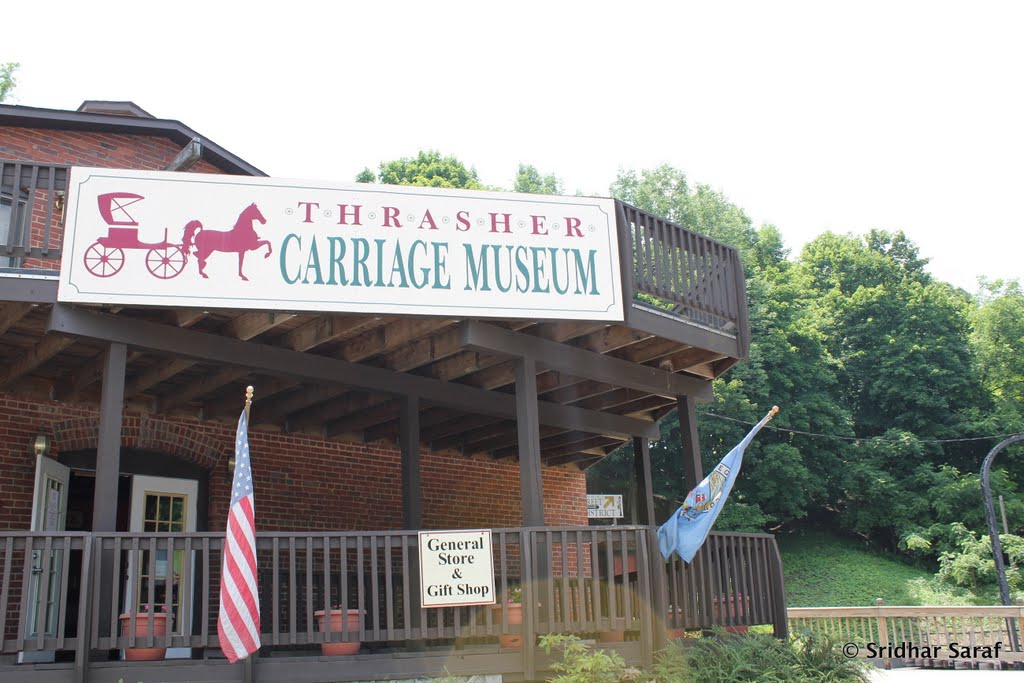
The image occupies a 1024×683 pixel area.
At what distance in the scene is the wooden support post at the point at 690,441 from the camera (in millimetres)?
9578

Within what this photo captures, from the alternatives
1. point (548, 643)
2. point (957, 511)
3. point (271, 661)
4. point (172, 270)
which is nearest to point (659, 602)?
point (548, 643)

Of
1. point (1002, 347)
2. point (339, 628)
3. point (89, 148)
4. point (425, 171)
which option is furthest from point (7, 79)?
point (1002, 347)

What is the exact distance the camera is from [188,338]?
7.83 meters

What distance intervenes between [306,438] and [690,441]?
4.46 m

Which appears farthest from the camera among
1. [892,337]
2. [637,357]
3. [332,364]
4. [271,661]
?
[892,337]

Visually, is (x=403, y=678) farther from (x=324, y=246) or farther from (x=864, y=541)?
(x=864, y=541)

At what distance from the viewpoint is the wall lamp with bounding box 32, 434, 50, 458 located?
29.8ft

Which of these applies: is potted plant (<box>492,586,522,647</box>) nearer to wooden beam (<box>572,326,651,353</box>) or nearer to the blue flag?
the blue flag

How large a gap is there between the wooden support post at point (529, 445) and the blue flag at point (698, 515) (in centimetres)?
105

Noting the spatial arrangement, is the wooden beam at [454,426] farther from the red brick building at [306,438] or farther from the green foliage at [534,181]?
the green foliage at [534,181]

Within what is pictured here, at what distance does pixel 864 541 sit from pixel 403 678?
91.7ft

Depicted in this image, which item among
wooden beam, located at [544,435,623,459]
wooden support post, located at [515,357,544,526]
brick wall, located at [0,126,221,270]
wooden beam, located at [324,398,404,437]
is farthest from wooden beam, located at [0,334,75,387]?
wooden beam, located at [544,435,623,459]

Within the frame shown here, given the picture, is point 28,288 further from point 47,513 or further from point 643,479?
point 643,479

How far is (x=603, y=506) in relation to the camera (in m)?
19.5
